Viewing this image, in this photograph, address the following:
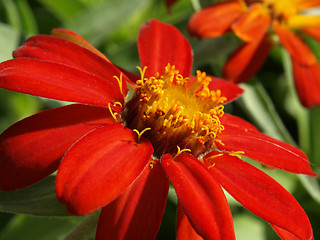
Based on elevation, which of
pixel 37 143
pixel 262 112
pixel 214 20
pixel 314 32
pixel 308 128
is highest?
pixel 37 143

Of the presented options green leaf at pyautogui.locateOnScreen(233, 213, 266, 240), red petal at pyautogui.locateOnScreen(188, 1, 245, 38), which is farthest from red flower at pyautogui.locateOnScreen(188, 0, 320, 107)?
green leaf at pyautogui.locateOnScreen(233, 213, 266, 240)

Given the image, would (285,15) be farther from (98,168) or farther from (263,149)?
(98,168)

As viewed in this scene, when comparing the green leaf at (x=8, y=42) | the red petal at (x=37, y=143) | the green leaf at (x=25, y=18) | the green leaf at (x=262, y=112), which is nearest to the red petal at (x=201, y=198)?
the red petal at (x=37, y=143)

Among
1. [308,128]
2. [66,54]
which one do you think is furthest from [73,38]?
[308,128]

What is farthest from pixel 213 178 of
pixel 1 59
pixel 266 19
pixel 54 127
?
pixel 266 19

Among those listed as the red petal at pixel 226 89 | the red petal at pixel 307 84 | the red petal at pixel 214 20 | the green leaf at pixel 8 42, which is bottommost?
the red petal at pixel 307 84

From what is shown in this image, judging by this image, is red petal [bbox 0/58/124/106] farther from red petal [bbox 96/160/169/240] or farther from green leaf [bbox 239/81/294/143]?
green leaf [bbox 239/81/294/143]

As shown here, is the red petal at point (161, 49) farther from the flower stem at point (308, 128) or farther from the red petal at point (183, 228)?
the flower stem at point (308, 128)

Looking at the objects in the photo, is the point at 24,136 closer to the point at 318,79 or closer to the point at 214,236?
the point at 214,236
